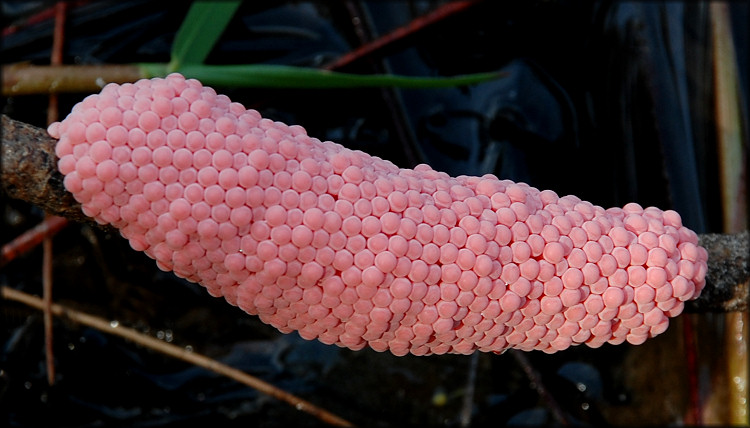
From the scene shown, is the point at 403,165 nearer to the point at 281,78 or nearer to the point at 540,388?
the point at 281,78

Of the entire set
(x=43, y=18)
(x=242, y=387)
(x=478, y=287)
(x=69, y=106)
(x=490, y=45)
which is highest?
(x=490, y=45)

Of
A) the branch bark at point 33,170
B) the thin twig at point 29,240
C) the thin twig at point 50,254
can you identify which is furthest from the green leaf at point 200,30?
the branch bark at point 33,170

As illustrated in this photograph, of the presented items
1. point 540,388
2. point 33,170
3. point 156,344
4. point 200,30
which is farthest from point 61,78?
point 540,388

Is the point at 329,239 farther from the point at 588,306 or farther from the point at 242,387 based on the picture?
the point at 242,387

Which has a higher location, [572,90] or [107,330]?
[572,90]

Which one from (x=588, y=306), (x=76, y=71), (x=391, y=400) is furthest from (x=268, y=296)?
(x=391, y=400)

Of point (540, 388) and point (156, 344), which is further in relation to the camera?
point (540, 388)
